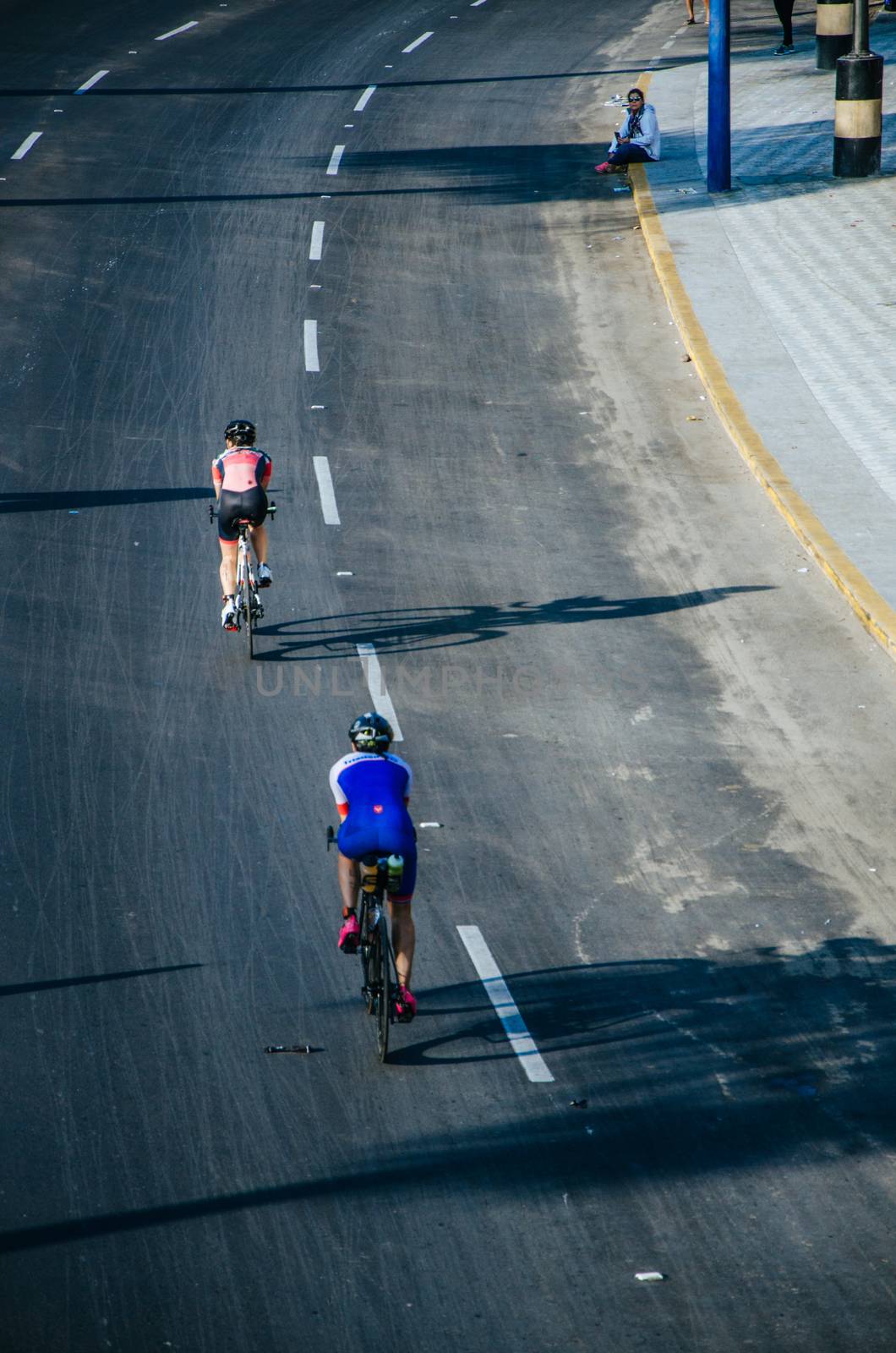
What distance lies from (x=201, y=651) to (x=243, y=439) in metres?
1.73

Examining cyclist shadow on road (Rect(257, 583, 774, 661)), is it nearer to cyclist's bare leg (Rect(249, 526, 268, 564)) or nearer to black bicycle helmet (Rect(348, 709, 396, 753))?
cyclist's bare leg (Rect(249, 526, 268, 564))

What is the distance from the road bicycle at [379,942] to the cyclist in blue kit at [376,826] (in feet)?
0.13

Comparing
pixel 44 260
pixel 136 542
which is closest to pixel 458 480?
pixel 136 542

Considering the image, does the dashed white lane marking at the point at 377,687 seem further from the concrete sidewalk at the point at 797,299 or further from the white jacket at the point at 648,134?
the white jacket at the point at 648,134

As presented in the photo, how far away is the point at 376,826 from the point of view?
812 cm

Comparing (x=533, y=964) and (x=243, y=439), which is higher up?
(x=243, y=439)

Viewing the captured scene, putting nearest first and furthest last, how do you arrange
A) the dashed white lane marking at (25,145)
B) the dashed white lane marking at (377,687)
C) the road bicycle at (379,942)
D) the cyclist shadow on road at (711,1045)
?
the cyclist shadow on road at (711,1045) → the road bicycle at (379,942) → the dashed white lane marking at (377,687) → the dashed white lane marking at (25,145)

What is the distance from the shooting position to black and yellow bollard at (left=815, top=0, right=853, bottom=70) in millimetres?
29406

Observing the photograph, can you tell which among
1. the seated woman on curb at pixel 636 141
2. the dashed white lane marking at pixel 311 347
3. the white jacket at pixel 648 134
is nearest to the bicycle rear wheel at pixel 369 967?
the dashed white lane marking at pixel 311 347

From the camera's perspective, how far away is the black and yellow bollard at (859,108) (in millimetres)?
23297

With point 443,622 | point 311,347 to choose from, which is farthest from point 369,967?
point 311,347

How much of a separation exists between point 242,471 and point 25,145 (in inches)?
675

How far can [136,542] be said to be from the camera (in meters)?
14.8

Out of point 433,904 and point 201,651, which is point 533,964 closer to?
point 433,904
